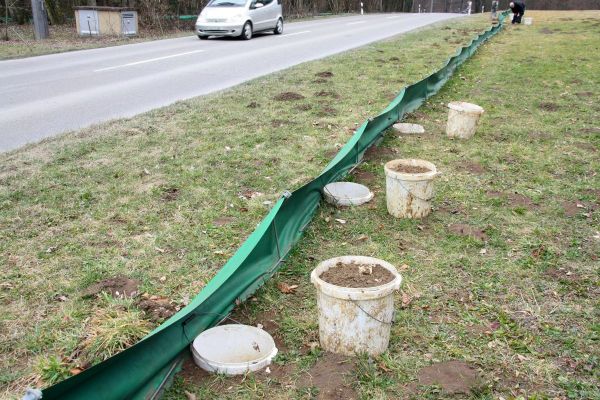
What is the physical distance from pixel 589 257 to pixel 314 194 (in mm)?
2437

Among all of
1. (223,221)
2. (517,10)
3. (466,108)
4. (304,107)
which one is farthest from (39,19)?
(517,10)

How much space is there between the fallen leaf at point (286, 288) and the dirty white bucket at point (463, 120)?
14.9 ft

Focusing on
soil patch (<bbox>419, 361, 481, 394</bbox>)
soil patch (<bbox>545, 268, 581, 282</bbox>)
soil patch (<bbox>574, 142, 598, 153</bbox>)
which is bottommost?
soil patch (<bbox>419, 361, 481, 394</bbox>)

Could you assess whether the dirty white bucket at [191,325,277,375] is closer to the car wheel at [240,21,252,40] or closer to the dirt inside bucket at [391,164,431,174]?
the dirt inside bucket at [391,164,431,174]

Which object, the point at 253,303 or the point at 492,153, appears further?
the point at 492,153

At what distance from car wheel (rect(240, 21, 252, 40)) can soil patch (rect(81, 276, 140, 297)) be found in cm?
1552

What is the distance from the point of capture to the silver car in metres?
17.9

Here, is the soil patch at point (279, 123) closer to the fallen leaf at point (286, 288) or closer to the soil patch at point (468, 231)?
the soil patch at point (468, 231)

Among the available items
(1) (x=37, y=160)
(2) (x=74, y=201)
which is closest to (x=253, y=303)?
(2) (x=74, y=201)

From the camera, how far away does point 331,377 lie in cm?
311

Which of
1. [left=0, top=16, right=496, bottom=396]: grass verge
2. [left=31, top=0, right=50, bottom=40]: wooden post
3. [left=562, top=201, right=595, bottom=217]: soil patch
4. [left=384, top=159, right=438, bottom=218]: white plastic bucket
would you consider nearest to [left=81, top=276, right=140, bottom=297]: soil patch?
[left=0, top=16, right=496, bottom=396]: grass verge

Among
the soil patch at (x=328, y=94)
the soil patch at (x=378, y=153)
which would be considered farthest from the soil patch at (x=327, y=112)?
the soil patch at (x=378, y=153)

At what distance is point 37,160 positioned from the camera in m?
6.37

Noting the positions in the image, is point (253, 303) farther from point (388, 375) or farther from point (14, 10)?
point (14, 10)
